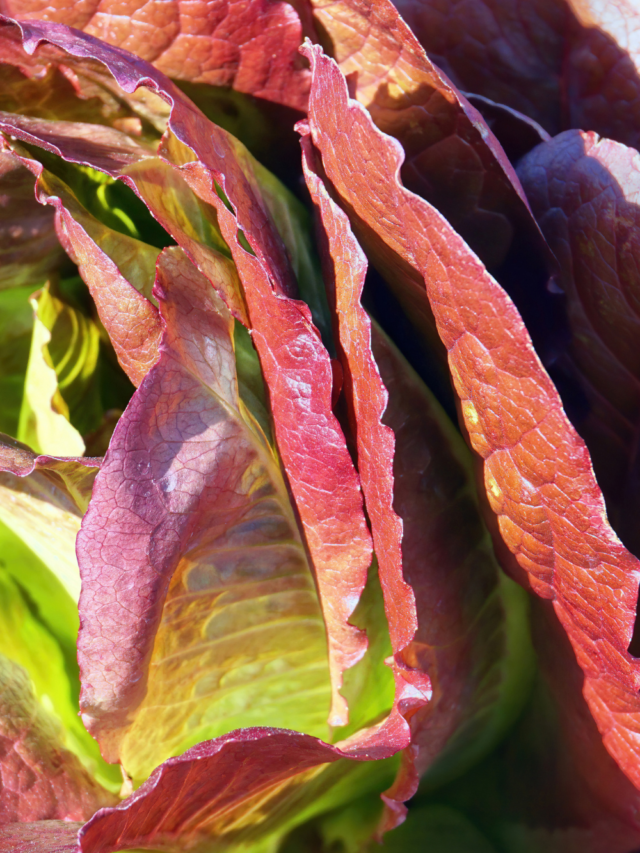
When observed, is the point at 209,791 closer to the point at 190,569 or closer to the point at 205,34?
the point at 190,569

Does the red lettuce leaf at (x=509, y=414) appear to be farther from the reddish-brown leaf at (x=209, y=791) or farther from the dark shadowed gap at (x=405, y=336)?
the reddish-brown leaf at (x=209, y=791)

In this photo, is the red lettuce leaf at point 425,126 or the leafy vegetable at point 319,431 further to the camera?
the red lettuce leaf at point 425,126

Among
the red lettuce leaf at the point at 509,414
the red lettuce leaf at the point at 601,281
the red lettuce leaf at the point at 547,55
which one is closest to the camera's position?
the red lettuce leaf at the point at 509,414

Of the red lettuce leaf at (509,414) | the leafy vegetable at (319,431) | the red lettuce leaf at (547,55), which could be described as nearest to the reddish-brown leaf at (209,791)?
the leafy vegetable at (319,431)

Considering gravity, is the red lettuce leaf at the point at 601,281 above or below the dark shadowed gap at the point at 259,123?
above

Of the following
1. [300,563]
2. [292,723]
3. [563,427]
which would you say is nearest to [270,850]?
[292,723]

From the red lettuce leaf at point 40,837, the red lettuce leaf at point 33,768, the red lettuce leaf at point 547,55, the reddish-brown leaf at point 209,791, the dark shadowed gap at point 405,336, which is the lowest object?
the red lettuce leaf at point 33,768

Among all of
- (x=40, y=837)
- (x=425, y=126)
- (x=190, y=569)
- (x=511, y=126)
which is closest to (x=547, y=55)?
(x=511, y=126)
